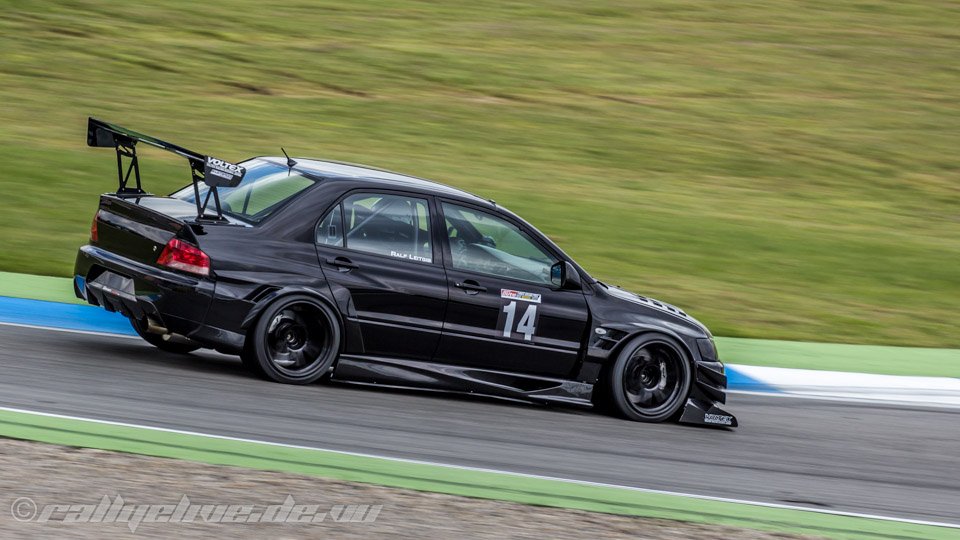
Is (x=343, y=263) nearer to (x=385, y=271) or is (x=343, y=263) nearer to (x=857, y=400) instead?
(x=385, y=271)

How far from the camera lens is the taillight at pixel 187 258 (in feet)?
25.2

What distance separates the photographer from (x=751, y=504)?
7.09 m

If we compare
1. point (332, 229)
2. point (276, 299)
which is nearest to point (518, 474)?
point (276, 299)

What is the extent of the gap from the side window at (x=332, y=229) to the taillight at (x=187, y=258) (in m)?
0.78

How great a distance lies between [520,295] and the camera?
28.0 ft

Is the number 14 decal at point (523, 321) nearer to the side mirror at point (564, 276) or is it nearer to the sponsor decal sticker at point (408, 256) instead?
the side mirror at point (564, 276)

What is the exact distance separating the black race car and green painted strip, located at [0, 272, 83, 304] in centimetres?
192

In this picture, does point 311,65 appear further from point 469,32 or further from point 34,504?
point 34,504

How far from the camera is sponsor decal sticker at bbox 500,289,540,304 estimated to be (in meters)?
8.48

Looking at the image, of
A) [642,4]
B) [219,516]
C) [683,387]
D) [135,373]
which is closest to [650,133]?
[642,4]

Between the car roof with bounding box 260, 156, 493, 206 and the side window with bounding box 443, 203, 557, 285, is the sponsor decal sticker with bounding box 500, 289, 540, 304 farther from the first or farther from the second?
the car roof with bounding box 260, 156, 493, 206

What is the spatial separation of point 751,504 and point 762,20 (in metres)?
26.2

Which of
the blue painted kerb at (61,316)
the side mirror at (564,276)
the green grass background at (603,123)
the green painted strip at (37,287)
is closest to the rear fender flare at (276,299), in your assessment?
the side mirror at (564,276)

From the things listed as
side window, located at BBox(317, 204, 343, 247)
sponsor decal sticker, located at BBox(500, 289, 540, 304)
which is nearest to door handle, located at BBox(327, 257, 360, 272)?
side window, located at BBox(317, 204, 343, 247)
